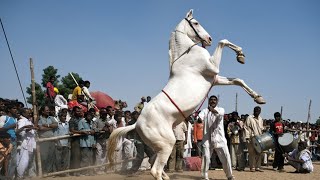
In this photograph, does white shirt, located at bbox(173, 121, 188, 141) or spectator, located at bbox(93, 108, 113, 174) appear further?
white shirt, located at bbox(173, 121, 188, 141)

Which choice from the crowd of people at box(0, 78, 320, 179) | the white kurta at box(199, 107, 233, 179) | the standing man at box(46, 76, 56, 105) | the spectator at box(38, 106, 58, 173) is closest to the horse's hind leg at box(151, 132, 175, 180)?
the crowd of people at box(0, 78, 320, 179)

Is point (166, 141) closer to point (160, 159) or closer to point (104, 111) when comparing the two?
point (160, 159)

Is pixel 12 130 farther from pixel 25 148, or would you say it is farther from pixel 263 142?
pixel 263 142

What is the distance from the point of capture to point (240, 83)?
→ 631cm

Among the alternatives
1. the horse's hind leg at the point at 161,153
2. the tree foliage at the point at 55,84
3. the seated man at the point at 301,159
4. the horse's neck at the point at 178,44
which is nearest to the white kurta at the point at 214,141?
the horse's neck at the point at 178,44

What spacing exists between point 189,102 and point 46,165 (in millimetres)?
4683

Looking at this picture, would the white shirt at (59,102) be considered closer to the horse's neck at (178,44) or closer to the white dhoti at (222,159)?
the white dhoti at (222,159)

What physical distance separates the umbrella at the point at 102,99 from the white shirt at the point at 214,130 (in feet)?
21.7

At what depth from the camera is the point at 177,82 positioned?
19.7ft

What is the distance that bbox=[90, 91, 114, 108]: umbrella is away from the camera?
1473 cm

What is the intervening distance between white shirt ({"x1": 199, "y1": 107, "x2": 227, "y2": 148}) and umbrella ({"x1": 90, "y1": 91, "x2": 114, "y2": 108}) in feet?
21.7

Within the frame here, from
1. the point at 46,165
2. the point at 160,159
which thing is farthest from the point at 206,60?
the point at 46,165

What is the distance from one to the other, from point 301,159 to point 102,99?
25.3 ft

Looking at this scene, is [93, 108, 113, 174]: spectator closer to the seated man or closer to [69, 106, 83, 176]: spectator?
[69, 106, 83, 176]: spectator
